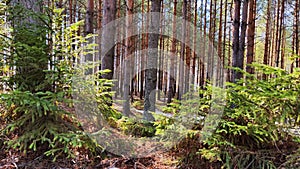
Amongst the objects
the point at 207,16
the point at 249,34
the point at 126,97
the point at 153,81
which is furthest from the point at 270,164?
the point at 207,16

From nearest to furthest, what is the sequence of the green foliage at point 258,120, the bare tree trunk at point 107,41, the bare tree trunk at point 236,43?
the green foliage at point 258,120 < the bare tree trunk at point 236,43 < the bare tree trunk at point 107,41

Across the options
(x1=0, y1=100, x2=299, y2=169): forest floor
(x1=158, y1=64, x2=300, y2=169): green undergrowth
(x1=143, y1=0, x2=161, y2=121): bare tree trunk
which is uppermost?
(x1=143, y1=0, x2=161, y2=121): bare tree trunk

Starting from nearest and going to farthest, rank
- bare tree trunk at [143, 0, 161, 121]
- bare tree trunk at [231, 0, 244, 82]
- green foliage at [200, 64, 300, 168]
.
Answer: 1. green foliage at [200, 64, 300, 168]
2. bare tree trunk at [143, 0, 161, 121]
3. bare tree trunk at [231, 0, 244, 82]

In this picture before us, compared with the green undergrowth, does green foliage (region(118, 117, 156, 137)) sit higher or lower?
lower

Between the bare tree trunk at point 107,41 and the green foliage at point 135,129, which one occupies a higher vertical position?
the bare tree trunk at point 107,41

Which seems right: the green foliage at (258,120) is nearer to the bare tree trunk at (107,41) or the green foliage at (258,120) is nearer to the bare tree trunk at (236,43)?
the bare tree trunk at (236,43)

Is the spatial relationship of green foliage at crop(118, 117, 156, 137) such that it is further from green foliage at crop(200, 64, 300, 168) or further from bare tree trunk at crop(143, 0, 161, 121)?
bare tree trunk at crop(143, 0, 161, 121)

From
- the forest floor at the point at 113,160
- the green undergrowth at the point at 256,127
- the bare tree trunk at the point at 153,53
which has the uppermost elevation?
the bare tree trunk at the point at 153,53

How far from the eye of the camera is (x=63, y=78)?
7.15 ft

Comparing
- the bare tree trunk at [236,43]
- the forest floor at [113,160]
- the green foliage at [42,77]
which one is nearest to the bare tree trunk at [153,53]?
the bare tree trunk at [236,43]

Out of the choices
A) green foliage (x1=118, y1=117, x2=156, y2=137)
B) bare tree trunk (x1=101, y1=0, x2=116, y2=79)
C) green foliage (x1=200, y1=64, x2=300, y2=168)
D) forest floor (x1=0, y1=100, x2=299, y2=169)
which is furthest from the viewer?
bare tree trunk (x1=101, y1=0, x2=116, y2=79)

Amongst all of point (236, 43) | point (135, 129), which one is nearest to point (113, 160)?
point (135, 129)

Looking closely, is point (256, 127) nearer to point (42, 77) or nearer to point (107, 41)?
point (42, 77)

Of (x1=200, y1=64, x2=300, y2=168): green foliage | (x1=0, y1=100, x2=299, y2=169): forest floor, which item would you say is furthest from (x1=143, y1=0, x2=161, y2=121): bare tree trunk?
(x1=200, y1=64, x2=300, y2=168): green foliage
